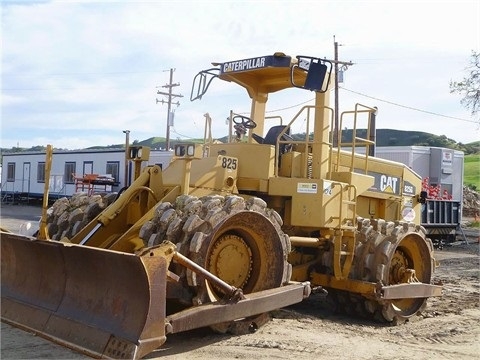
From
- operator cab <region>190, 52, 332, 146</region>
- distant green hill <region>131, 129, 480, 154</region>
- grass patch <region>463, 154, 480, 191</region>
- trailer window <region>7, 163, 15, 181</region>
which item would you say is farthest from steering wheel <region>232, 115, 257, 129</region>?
distant green hill <region>131, 129, 480, 154</region>

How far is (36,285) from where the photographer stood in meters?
6.15

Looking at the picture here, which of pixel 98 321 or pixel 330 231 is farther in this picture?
pixel 330 231

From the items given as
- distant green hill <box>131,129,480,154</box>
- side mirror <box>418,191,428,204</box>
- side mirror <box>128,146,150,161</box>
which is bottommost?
side mirror <box>418,191,428,204</box>

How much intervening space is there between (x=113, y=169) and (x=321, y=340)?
24586 mm

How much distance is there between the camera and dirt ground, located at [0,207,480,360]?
565cm

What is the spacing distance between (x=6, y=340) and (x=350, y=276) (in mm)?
4158

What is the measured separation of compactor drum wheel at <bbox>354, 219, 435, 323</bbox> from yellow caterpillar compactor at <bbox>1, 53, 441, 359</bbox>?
0.02 m

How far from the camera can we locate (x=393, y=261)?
7.96 meters

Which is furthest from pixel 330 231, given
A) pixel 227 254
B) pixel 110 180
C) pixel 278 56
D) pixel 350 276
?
pixel 110 180

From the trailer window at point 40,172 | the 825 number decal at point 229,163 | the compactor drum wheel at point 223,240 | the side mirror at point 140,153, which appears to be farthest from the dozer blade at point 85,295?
the trailer window at point 40,172

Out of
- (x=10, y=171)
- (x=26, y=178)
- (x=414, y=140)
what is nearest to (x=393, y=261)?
(x=26, y=178)

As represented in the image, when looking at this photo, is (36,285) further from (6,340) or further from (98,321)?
(98,321)

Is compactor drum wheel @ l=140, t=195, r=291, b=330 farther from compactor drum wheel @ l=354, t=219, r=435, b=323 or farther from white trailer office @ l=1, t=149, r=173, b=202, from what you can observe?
white trailer office @ l=1, t=149, r=173, b=202

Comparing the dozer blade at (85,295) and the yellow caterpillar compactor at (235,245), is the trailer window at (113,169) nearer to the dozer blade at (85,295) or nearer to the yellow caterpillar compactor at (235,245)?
the yellow caterpillar compactor at (235,245)
